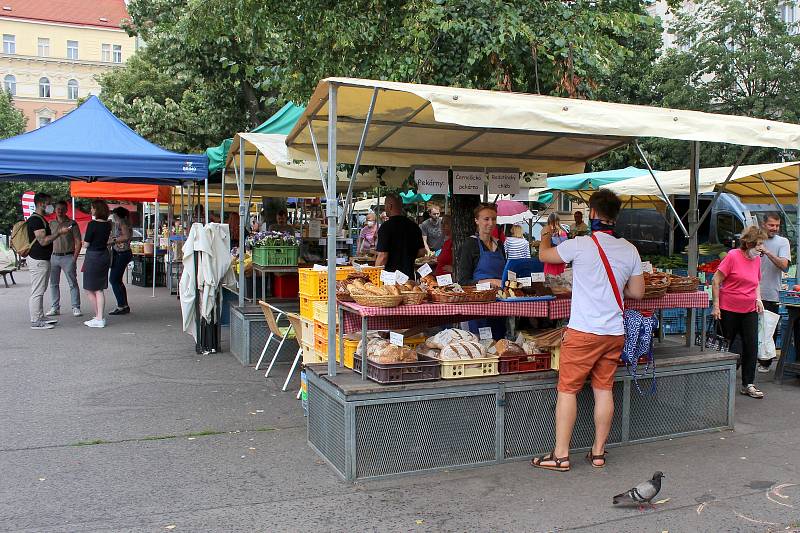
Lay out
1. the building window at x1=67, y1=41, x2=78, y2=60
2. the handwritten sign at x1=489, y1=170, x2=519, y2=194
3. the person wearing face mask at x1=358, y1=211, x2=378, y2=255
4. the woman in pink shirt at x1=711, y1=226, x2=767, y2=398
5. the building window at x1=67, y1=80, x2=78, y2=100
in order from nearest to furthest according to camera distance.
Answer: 1. the woman in pink shirt at x1=711, y1=226, x2=767, y2=398
2. the handwritten sign at x1=489, y1=170, x2=519, y2=194
3. the person wearing face mask at x1=358, y1=211, x2=378, y2=255
4. the building window at x1=67, y1=80, x2=78, y2=100
5. the building window at x1=67, y1=41, x2=78, y2=60

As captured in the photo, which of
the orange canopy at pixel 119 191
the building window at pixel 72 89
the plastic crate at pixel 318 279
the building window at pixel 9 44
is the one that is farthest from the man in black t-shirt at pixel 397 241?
the building window at pixel 9 44

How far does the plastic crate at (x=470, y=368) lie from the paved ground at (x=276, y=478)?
659 millimetres

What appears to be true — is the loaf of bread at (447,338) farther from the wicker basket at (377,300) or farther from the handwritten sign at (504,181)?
the handwritten sign at (504,181)

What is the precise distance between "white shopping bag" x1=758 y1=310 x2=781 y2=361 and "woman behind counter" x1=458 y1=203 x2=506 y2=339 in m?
3.31

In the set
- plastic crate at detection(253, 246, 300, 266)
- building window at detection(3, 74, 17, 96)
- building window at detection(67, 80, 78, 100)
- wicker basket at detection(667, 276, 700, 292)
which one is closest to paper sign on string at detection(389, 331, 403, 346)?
wicker basket at detection(667, 276, 700, 292)

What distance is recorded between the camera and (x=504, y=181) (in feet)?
27.6

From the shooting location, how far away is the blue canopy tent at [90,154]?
10016mm

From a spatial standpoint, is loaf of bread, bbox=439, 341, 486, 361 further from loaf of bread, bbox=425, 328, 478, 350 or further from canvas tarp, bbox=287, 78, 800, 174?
canvas tarp, bbox=287, 78, 800, 174

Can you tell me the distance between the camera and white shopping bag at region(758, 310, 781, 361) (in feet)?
26.3

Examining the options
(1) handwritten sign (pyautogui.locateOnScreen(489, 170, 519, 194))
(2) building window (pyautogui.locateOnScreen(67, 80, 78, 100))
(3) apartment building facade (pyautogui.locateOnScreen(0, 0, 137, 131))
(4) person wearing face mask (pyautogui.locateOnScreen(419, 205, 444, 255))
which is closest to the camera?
(1) handwritten sign (pyautogui.locateOnScreen(489, 170, 519, 194))

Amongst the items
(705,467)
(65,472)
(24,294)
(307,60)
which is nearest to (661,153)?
(307,60)

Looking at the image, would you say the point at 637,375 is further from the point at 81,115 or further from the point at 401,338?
the point at 81,115

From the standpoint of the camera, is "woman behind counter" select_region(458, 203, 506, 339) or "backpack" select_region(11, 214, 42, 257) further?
"backpack" select_region(11, 214, 42, 257)

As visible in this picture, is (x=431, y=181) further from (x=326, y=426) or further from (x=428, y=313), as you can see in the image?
(x=326, y=426)
